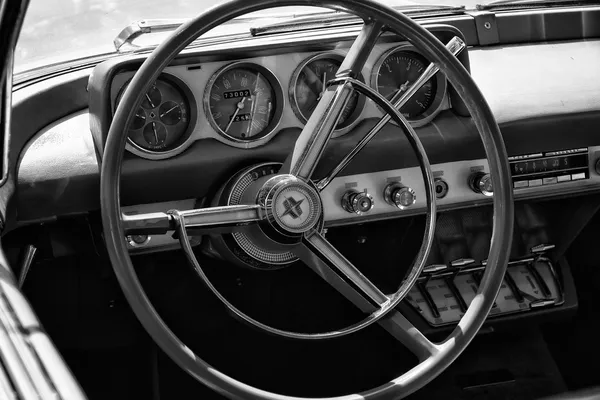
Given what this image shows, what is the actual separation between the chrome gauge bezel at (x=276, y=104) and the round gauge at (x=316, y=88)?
0.04 meters

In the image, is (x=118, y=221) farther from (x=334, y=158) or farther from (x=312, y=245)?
(x=334, y=158)

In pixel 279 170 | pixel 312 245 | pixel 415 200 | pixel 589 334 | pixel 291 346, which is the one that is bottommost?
pixel 589 334

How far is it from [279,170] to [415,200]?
516mm

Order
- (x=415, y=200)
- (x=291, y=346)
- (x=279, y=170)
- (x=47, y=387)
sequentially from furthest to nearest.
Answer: (x=291, y=346)
(x=415, y=200)
(x=279, y=170)
(x=47, y=387)

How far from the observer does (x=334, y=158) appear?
2.16 m

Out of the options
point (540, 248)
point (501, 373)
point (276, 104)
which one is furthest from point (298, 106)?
point (501, 373)

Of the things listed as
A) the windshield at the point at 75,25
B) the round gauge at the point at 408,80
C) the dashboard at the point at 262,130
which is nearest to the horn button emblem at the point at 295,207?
the dashboard at the point at 262,130

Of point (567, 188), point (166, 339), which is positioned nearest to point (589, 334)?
point (567, 188)

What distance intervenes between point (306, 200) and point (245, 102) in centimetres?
51

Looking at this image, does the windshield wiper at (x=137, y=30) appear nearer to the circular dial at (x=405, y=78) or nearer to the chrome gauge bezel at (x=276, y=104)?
the chrome gauge bezel at (x=276, y=104)

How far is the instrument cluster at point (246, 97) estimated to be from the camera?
6.97 ft

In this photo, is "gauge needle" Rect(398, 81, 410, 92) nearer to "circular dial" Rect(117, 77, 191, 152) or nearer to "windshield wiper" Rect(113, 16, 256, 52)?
"circular dial" Rect(117, 77, 191, 152)

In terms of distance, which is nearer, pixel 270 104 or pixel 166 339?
pixel 166 339

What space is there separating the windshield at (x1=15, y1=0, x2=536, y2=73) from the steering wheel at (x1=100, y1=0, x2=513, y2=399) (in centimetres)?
77
